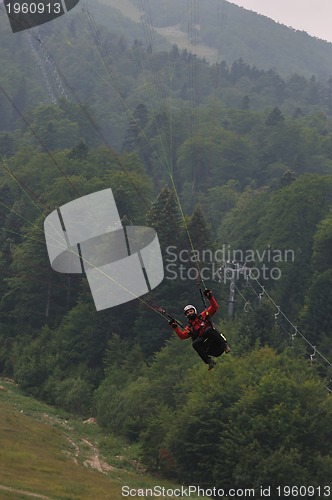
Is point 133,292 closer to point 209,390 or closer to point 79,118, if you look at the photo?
point 209,390

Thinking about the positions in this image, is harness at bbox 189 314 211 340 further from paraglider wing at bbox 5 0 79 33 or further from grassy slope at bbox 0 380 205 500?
paraglider wing at bbox 5 0 79 33

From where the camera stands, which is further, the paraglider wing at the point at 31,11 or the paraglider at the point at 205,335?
the paraglider wing at the point at 31,11

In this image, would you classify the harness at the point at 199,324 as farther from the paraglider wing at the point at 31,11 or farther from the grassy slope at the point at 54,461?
→ the paraglider wing at the point at 31,11

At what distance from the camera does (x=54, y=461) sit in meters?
47.2

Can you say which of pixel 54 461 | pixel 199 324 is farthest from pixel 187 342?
pixel 199 324

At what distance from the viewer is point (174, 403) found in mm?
59062

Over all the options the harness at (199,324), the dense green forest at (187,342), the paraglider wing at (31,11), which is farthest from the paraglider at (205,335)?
the paraglider wing at (31,11)

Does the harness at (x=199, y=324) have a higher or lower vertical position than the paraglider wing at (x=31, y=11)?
higher

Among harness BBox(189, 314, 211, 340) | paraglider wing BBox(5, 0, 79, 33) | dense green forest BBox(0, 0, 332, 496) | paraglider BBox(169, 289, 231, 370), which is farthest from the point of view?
paraglider wing BBox(5, 0, 79, 33)

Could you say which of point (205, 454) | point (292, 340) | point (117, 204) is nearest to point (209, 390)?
point (205, 454)

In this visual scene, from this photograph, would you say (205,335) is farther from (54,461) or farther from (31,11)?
(31,11)

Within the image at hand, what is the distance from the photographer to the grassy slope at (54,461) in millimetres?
40162

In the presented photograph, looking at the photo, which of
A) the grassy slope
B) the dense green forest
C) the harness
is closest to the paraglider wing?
the dense green forest

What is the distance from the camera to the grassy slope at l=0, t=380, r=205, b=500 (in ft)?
132
